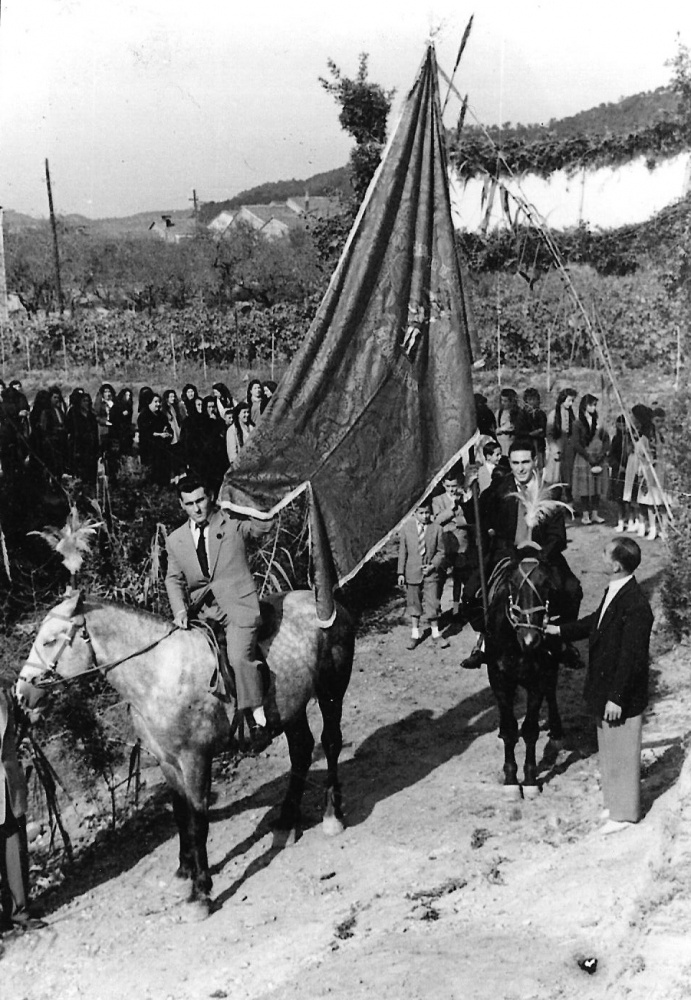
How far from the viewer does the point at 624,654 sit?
24.3 ft

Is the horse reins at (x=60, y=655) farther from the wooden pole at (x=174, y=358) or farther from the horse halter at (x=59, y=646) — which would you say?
the wooden pole at (x=174, y=358)

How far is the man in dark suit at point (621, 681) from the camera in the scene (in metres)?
7.39

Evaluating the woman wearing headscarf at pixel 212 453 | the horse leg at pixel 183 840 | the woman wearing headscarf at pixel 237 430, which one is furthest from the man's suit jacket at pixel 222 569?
the woman wearing headscarf at pixel 212 453

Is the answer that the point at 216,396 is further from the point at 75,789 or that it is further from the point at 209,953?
the point at 209,953

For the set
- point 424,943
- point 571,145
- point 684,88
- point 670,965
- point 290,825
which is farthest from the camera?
point 571,145

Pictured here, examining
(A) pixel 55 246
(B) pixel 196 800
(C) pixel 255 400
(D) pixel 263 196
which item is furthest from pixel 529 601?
(D) pixel 263 196

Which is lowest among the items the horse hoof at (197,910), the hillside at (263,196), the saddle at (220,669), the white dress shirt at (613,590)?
the horse hoof at (197,910)

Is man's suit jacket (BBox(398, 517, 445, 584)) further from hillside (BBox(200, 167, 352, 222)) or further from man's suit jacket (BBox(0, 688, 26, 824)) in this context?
hillside (BBox(200, 167, 352, 222))

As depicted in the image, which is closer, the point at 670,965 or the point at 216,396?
the point at 670,965

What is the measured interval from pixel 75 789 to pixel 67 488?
166 inches

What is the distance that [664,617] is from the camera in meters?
12.2

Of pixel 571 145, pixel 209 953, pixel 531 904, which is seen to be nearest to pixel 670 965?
pixel 531 904

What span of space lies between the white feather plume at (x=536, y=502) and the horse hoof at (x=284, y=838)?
3.41m

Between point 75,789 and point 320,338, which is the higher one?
point 320,338
